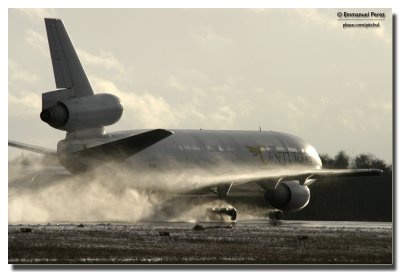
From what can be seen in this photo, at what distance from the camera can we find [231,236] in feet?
134

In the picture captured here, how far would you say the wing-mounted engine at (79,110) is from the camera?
4562 cm

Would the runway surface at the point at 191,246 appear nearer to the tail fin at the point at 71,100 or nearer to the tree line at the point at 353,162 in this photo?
the tail fin at the point at 71,100

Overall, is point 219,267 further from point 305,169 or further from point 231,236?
point 305,169

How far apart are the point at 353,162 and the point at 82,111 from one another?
1295 inches

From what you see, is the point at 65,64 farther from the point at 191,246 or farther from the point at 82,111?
the point at 191,246

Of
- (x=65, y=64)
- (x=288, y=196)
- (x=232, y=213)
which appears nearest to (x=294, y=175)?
(x=288, y=196)

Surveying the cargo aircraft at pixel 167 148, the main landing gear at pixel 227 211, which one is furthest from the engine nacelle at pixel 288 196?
the main landing gear at pixel 227 211

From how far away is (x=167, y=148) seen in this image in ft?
196

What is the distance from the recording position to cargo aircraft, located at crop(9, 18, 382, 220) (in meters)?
46.3

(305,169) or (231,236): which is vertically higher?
(305,169)

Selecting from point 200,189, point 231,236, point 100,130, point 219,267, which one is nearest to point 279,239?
point 231,236

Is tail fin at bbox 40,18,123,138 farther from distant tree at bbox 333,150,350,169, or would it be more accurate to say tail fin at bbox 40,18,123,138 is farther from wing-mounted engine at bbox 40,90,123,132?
distant tree at bbox 333,150,350,169

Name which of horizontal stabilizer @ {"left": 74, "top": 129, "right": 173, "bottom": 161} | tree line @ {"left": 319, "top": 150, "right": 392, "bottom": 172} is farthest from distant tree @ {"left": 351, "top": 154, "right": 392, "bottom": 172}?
horizontal stabilizer @ {"left": 74, "top": 129, "right": 173, "bottom": 161}

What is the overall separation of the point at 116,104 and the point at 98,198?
10014 millimetres
